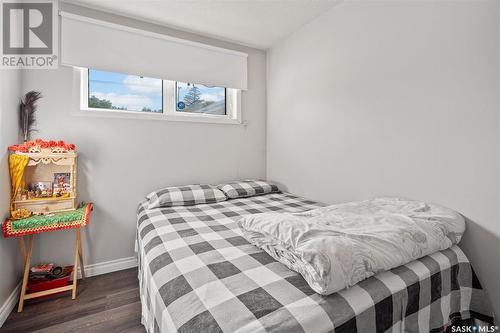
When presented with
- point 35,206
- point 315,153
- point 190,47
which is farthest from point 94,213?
point 315,153

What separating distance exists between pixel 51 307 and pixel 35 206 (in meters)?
0.79

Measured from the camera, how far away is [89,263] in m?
2.24

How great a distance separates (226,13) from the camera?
2.26 metres

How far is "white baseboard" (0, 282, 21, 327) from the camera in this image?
5.32ft

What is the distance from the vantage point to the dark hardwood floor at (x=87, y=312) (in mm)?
1581

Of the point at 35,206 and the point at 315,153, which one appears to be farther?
the point at 315,153

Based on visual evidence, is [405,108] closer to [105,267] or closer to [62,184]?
[62,184]

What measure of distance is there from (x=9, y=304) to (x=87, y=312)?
22.5 inches

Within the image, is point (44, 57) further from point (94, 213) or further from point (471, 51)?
point (471, 51)

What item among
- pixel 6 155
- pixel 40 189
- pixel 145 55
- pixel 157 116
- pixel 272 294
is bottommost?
pixel 272 294

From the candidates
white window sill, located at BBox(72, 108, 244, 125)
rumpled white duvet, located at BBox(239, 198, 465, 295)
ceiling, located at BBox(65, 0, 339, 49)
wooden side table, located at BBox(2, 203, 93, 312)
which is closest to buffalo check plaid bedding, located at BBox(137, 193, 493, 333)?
rumpled white duvet, located at BBox(239, 198, 465, 295)

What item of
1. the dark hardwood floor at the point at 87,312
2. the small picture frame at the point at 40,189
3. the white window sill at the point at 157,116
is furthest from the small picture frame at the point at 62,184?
the dark hardwood floor at the point at 87,312

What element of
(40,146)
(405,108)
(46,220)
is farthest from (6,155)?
(405,108)

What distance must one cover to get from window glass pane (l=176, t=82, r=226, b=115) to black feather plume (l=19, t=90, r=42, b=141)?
1.22m
